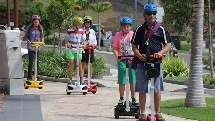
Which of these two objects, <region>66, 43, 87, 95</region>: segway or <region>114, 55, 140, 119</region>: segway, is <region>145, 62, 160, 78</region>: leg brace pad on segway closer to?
<region>114, 55, 140, 119</region>: segway

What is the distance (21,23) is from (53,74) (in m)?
30.1

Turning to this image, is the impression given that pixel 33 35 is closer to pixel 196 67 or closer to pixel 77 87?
pixel 77 87

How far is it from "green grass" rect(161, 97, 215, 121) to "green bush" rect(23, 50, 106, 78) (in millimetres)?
6646

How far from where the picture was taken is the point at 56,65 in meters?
20.5

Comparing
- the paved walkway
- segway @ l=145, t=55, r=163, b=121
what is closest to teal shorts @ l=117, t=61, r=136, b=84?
the paved walkway

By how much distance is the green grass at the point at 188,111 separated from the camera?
1152 centimetres

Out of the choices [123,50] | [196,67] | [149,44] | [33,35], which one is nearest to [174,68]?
[33,35]

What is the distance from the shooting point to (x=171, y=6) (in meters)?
24.6

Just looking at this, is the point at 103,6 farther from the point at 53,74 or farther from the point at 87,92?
the point at 87,92

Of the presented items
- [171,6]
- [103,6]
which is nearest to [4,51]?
[171,6]

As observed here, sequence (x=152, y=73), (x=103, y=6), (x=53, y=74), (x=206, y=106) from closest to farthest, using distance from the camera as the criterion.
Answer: (x=152, y=73)
(x=206, y=106)
(x=53, y=74)
(x=103, y=6)

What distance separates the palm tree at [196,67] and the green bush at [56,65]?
7371 mm

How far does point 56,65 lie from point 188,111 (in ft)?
29.1

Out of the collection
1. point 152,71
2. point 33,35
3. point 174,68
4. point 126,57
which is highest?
point 33,35
